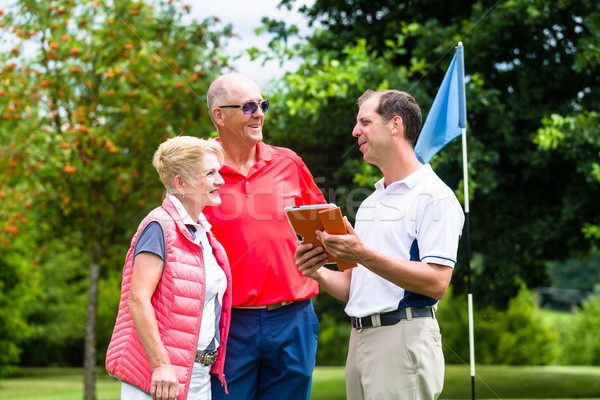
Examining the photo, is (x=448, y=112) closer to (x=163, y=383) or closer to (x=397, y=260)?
(x=397, y=260)

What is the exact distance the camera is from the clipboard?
105 inches

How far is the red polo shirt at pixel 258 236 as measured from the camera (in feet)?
10.5

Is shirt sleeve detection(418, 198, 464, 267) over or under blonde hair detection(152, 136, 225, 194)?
under

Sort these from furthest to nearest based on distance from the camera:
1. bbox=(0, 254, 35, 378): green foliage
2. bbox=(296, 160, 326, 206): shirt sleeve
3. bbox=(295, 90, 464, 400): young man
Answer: bbox=(0, 254, 35, 378): green foliage, bbox=(296, 160, 326, 206): shirt sleeve, bbox=(295, 90, 464, 400): young man

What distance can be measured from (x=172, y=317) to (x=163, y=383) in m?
0.27

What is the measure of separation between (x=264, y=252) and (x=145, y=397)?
93 cm

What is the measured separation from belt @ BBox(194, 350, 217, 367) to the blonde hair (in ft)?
2.46

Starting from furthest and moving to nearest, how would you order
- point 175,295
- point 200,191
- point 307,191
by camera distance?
point 307,191 < point 200,191 < point 175,295

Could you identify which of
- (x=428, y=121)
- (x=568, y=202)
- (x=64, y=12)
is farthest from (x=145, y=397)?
(x=64, y=12)

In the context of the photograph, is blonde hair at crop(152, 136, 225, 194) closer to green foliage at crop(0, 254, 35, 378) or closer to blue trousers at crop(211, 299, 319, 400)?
blue trousers at crop(211, 299, 319, 400)

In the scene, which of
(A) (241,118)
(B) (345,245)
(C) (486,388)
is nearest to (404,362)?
(B) (345,245)

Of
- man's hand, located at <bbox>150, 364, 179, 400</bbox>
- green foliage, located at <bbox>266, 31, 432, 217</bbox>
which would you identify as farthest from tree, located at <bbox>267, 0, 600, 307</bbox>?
man's hand, located at <bbox>150, 364, 179, 400</bbox>

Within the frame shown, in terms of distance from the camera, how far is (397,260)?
104 inches

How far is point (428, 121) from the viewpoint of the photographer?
4.80m
